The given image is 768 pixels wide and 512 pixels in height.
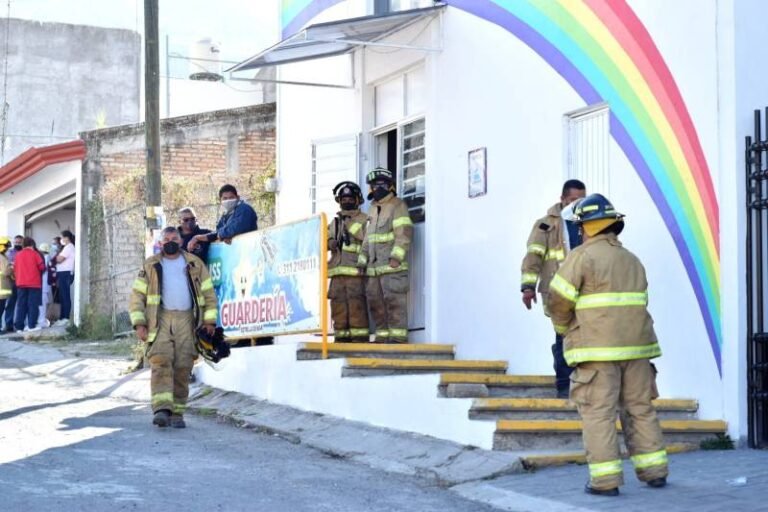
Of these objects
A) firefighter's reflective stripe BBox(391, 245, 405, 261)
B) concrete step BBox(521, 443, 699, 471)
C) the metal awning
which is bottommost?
concrete step BBox(521, 443, 699, 471)

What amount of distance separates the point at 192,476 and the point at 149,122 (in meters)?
8.67

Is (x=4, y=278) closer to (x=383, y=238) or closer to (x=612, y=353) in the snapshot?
(x=383, y=238)

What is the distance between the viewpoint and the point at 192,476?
8469 mm

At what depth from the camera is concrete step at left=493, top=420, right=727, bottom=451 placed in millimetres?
8852

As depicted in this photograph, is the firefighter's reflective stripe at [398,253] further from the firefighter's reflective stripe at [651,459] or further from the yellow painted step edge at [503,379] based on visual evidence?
the firefighter's reflective stripe at [651,459]

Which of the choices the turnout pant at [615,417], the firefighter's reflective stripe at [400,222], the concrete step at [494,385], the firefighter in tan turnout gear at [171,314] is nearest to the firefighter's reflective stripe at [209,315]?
the firefighter in tan turnout gear at [171,314]

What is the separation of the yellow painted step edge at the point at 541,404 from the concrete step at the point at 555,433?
28cm

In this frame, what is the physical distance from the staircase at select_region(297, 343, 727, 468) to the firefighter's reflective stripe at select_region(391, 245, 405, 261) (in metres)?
1.25

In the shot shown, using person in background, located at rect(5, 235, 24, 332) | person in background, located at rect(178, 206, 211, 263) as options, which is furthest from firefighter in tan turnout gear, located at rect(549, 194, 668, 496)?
person in background, located at rect(5, 235, 24, 332)

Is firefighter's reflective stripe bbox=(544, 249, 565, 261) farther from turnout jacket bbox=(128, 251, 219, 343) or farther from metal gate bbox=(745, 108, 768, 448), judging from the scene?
turnout jacket bbox=(128, 251, 219, 343)

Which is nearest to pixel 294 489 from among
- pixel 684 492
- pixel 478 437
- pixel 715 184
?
pixel 478 437

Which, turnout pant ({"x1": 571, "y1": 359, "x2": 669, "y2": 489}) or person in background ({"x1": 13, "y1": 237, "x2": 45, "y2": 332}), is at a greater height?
person in background ({"x1": 13, "y1": 237, "x2": 45, "y2": 332})

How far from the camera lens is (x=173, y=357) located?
37.7 feet

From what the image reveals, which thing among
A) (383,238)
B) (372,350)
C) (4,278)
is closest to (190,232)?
(383,238)
